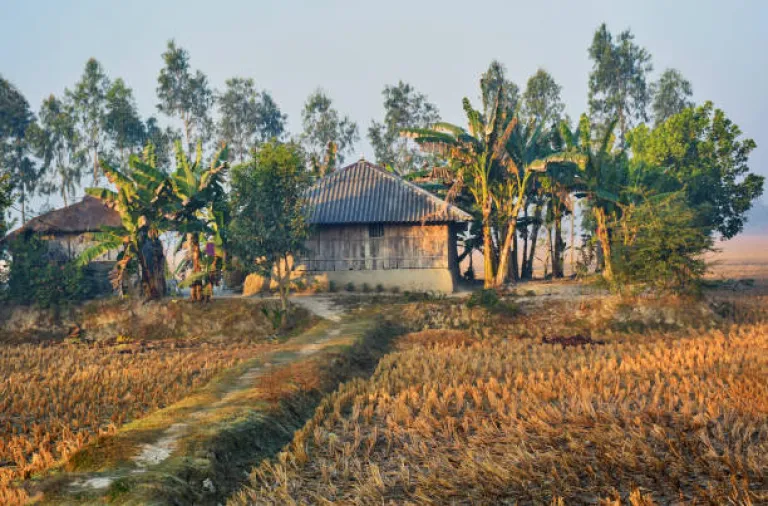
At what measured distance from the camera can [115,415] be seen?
9766 millimetres

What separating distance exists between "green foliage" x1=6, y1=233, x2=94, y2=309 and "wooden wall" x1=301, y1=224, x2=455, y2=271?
890 cm

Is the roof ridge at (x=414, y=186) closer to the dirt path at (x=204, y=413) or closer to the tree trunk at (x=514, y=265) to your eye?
the tree trunk at (x=514, y=265)

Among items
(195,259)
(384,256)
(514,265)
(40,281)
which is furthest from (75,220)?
(514,265)

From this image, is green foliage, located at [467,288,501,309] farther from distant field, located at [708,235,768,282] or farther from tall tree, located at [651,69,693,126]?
tall tree, located at [651,69,693,126]

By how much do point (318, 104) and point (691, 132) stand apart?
90.7ft

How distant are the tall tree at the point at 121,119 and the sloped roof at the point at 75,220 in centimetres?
1361

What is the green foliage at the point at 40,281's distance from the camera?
71.9ft

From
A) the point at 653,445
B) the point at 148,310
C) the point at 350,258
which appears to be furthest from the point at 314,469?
the point at 350,258

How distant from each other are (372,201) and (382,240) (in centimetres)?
174

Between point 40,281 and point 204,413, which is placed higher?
point 40,281

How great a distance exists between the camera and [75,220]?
25375 mm

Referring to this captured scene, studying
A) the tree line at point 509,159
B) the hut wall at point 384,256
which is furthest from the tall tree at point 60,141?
the hut wall at point 384,256

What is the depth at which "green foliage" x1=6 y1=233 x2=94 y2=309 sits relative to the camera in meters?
21.9

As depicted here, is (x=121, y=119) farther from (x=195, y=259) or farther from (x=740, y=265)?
(x=740, y=265)
